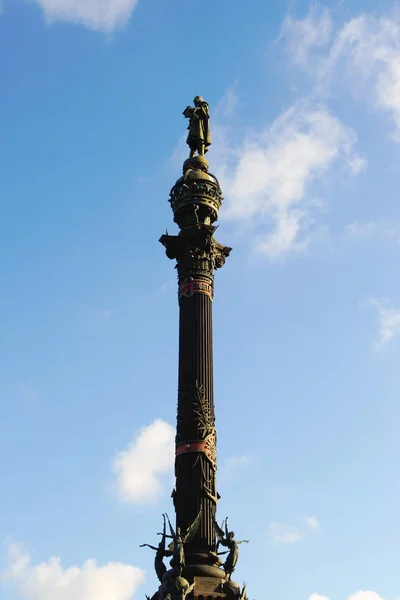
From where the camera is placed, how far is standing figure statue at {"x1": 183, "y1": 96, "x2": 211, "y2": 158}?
57.2 meters

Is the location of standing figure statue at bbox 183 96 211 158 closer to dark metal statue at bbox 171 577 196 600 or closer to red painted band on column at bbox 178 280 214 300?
red painted band on column at bbox 178 280 214 300

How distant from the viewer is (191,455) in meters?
46.9

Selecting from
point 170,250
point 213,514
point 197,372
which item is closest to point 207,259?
point 170,250

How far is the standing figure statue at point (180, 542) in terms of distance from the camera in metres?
43.1

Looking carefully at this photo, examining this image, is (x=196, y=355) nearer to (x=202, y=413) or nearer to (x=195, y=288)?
(x=202, y=413)

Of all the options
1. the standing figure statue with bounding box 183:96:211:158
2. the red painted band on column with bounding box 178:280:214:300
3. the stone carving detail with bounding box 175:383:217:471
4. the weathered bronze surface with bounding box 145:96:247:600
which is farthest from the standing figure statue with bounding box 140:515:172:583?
the standing figure statue with bounding box 183:96:211:158

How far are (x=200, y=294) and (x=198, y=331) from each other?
2483 mm

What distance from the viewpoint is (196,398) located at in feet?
158

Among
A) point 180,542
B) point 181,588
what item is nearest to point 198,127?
point 180,542

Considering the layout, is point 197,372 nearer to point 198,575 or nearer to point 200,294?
point 200,294

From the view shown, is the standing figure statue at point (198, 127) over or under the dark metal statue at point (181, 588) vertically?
over

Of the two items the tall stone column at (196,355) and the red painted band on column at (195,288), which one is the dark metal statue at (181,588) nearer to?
the tall stone column at (196,355)

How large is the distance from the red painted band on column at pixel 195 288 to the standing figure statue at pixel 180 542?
13.6 meters

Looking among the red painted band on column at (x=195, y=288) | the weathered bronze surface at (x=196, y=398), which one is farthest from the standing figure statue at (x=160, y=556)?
the red painted band on column at (x=195, y=288)
